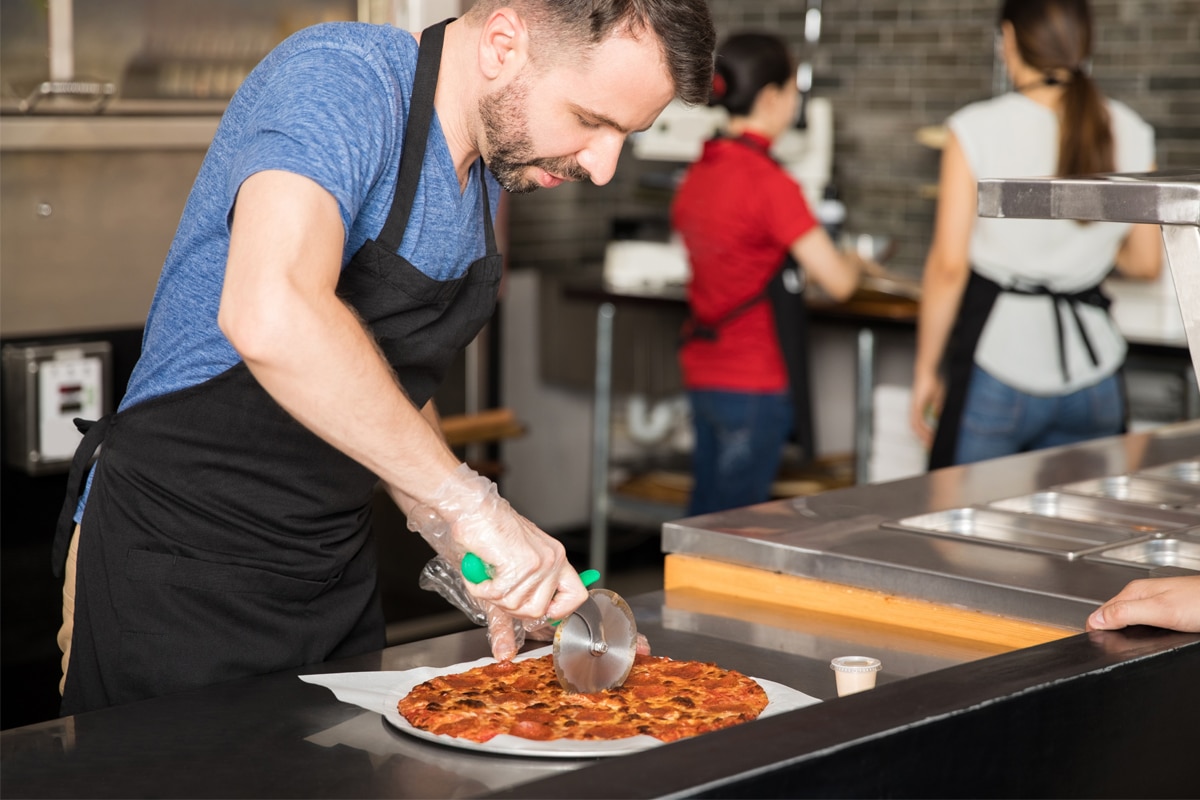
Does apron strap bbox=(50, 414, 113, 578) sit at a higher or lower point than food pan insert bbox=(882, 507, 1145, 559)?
higher

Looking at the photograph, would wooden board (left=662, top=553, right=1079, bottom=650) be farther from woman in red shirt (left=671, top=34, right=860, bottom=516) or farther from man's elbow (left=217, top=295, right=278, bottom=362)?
woman in red shirt (left=671, top=34, right=860, bottom=516)

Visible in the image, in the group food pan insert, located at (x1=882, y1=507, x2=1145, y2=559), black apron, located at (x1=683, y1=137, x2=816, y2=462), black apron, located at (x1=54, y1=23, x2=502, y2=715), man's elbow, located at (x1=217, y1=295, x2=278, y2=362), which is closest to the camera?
man's elbow, located at (x1=217, y1=295, x2=278, y2=362)

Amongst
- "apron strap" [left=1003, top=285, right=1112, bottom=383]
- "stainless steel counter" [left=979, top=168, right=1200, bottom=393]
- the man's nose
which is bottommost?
"apron strap" [left=1003, top=285, right=1112, bottom=383]

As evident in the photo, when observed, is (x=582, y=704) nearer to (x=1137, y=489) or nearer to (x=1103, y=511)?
(x=1103, y=511)

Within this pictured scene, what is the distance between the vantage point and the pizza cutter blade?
1.62 m

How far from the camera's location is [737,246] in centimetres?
394

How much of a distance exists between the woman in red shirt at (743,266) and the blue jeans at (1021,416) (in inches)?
24.5

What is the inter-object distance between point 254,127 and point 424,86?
243 mm

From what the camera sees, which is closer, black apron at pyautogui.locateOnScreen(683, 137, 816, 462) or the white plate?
the white plate

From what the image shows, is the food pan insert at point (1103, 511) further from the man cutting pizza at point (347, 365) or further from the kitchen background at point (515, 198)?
the kitchen background at point (515, 198)

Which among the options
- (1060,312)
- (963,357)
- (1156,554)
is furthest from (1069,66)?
(1156,554)

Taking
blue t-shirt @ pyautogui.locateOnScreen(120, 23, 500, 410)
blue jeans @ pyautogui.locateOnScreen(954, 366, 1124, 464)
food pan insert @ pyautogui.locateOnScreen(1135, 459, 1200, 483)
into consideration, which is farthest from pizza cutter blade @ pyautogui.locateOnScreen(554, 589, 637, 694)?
blue jeans @ pyautogui.locateOnScreen(954, 366, 1124, 464)

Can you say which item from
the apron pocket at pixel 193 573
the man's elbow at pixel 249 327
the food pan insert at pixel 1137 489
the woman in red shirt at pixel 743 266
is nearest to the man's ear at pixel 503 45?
the man's elbow at pixel 249 327

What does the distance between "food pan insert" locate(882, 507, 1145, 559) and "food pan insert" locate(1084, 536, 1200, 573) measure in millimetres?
18
